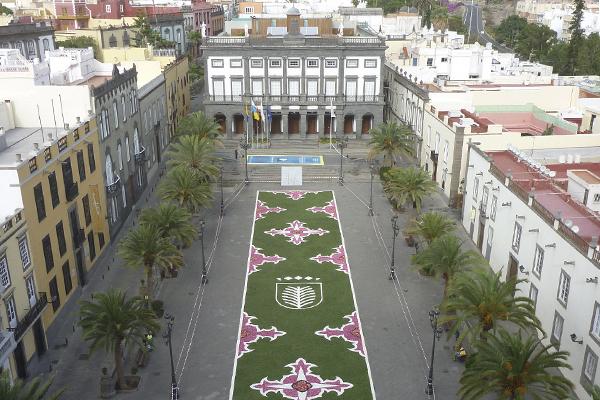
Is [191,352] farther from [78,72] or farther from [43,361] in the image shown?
[78,72]

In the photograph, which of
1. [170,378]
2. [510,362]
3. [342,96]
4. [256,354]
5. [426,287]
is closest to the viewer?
[510,362]

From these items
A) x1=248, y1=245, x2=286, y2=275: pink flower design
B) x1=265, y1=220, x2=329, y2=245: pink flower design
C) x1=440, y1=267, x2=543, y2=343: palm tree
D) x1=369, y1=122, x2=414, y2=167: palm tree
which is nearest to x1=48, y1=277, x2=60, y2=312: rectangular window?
x1=248, y1=245, x2=286, y2=275: pink flower design

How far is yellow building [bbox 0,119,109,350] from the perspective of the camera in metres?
35.2

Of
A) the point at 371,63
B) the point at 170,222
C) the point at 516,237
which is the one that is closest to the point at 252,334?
the point at 170,222

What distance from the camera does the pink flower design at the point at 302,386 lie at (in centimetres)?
3312

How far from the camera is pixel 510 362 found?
26.3 meters

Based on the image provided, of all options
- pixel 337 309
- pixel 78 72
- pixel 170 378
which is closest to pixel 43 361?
pixel 170 378

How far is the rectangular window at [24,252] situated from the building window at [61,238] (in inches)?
182

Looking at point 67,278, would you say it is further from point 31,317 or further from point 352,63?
point 352,63

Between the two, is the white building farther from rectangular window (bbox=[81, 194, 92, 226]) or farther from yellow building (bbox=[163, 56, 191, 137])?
yellow building (bbox=[163, 56, 191, 137])

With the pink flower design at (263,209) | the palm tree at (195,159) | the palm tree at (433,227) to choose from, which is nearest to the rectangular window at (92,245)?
the palm tree at (195,159)

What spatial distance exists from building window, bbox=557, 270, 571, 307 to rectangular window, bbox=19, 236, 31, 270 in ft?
Answer: 104

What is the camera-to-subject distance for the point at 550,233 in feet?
116

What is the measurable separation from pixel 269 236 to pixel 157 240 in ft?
53.0
